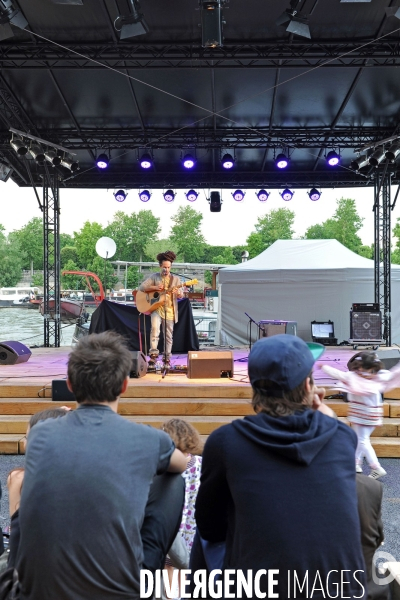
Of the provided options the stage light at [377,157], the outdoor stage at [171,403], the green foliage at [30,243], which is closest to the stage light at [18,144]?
the outdoor stage at [171,403]

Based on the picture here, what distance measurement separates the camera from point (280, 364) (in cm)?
144

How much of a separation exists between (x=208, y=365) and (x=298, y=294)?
21.5 feet

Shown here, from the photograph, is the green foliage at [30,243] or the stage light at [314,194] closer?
the stage light at [314,194]

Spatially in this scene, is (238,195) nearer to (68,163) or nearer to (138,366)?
(68,163)

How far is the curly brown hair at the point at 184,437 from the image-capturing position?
245 centimetres

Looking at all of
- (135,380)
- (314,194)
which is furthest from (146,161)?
(135,380)

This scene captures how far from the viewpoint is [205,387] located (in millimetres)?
5910

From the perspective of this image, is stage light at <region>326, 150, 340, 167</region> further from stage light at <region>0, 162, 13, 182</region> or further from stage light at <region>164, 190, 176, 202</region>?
stage light at <region>0, 162, 13, 182</region>

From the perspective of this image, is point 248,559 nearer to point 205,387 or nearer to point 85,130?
point 205,387

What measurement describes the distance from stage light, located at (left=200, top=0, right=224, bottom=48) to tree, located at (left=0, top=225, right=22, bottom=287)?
32.5 meters

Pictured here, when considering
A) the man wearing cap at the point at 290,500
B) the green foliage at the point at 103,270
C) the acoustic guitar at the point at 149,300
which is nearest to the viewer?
the man wearing cap at the point at 290,500

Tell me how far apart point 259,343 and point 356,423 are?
123 inches

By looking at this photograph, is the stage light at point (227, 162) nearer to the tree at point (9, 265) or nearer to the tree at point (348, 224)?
the tree at point (9, 265)

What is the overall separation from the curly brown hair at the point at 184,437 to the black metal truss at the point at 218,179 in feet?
32.3
